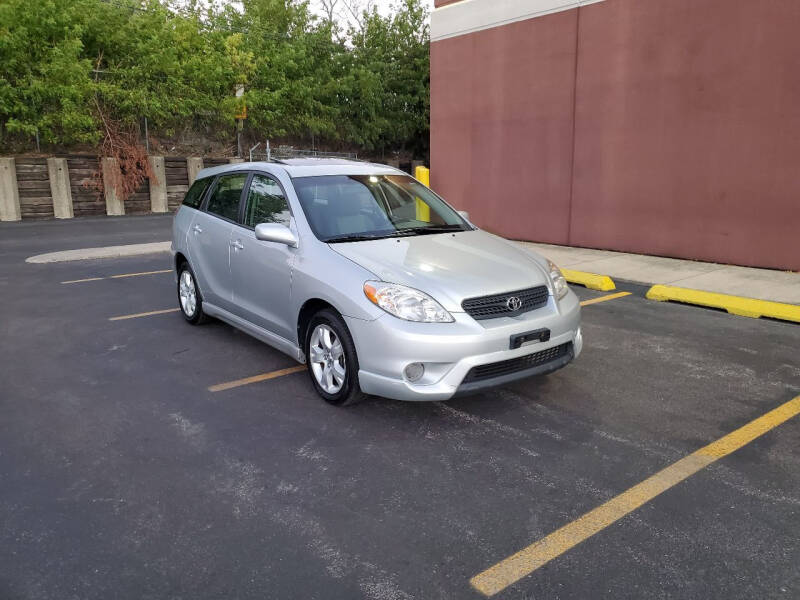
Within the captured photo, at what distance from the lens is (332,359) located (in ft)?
A: 15.4

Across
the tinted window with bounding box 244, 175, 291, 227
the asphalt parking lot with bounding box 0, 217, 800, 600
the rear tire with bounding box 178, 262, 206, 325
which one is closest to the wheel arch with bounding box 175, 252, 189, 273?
the rear tire with bounding box 178, 262, 206, 325

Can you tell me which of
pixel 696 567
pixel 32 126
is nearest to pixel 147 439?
pixel 696 567

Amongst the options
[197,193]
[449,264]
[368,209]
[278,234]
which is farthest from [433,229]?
[197,193]

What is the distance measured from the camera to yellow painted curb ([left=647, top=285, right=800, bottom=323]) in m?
7.23

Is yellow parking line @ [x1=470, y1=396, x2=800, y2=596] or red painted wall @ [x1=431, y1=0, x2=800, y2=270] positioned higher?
red painted wall @ [x1=431, y1=0, x2=800, y2=270]

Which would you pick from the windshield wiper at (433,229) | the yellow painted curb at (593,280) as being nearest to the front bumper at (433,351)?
the windshield wiper at (433,229)

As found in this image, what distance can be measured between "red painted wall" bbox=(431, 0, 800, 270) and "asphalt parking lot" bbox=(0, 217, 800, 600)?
15.3ft

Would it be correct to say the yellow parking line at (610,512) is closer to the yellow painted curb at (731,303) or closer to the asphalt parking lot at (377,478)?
the asphalt parking lot at (377,478)

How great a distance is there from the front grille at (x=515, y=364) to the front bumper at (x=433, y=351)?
3cm

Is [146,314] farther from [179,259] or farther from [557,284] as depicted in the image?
[557,284]

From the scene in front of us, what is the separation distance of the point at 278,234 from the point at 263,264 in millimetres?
507

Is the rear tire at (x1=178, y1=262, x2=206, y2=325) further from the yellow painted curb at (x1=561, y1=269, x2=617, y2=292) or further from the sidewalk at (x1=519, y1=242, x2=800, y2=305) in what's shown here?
the sidewalk at (x1=519, y1=242, x2=800, y2=305)

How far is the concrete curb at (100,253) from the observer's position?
11719mm

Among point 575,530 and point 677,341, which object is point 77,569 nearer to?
point 575,530
